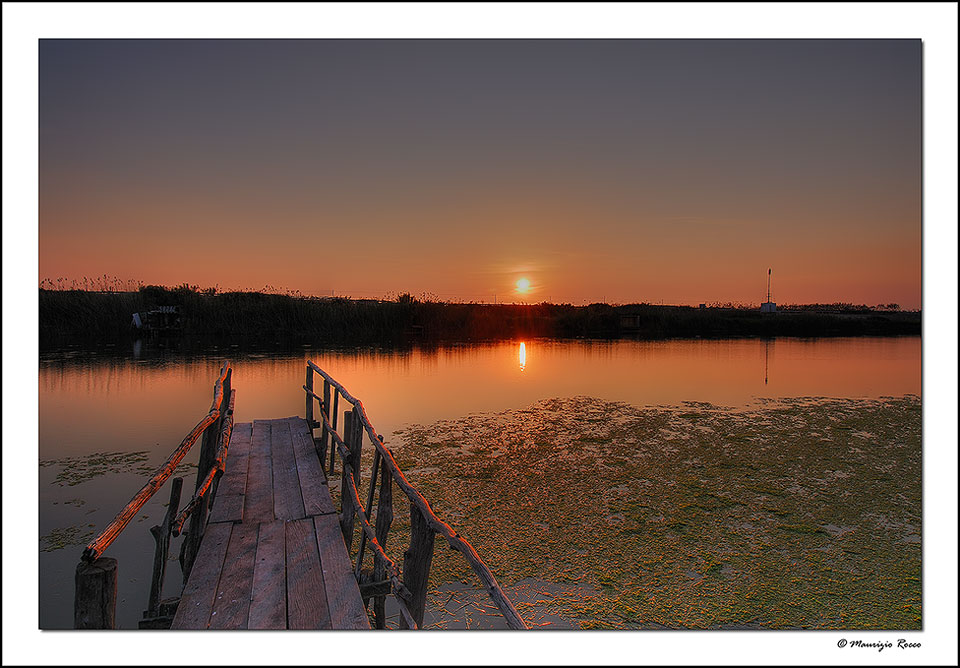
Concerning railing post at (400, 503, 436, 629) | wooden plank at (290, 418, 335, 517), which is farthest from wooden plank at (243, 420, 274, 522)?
railing post at (400, 503, 436, 629)

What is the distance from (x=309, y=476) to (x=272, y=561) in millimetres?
2167

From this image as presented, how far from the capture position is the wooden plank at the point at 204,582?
310 centimetres

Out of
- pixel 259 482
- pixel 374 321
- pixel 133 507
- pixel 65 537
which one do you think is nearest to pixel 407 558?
pixel 133 507

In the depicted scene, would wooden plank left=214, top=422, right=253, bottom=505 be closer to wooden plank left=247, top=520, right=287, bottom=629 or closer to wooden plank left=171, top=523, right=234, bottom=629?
wooden plank left=171, top=523, right=234, bottom=629

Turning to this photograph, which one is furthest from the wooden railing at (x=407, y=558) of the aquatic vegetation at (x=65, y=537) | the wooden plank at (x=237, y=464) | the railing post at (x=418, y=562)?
the aquatic vegetation at (x=65, y=537)

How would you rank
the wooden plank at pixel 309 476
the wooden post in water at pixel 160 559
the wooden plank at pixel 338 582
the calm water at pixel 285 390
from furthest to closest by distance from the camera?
the calm water at pixel 285 390 < the wooden plank at pixel 309 476 < the wooden post in water at pixel 160 559 < the wooden plank at pixel 338 582

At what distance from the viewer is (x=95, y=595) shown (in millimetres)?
2320

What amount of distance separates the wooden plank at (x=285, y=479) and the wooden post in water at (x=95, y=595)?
2431mm

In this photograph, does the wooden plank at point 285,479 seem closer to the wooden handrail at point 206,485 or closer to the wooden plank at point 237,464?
the wooden plank at point 237,464

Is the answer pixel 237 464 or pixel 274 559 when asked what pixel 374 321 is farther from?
pixel 274 559

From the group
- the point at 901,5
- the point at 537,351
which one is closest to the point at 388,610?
the point at 901,5

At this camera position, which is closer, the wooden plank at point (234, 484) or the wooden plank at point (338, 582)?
the wooden plank at point (338, 582)

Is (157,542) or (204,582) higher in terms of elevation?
(157,542)

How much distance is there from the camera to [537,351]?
92.0 feet
